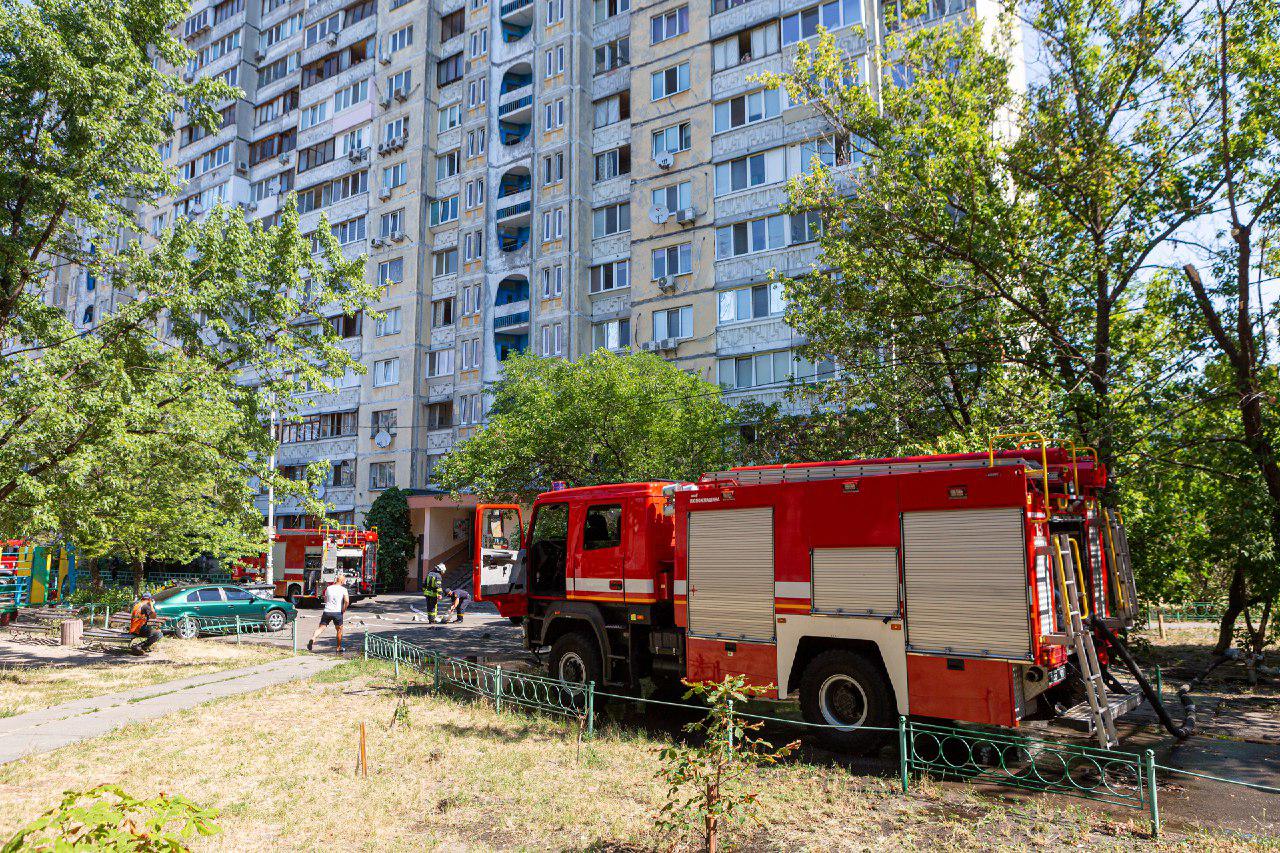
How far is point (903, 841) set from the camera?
6.66 metres

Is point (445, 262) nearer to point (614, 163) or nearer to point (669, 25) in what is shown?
point (614, 163)

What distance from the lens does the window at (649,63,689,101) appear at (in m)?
36.2

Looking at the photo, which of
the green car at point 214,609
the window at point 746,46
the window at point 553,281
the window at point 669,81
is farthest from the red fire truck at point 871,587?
the window at point 669,81

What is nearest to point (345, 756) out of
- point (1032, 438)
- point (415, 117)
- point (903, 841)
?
point (903, 841)

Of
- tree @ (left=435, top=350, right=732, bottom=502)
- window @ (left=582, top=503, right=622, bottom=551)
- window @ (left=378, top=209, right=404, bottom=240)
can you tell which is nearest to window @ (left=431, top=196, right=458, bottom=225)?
window @ (left=378, top=209, right=404, bottom=240)

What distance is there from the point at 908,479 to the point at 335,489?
4280 centimetres

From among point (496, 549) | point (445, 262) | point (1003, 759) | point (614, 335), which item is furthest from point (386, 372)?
→ point (1003, 759)

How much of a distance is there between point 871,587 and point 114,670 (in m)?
14.9

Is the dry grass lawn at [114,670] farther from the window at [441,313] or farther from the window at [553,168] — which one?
the window at [441,313]

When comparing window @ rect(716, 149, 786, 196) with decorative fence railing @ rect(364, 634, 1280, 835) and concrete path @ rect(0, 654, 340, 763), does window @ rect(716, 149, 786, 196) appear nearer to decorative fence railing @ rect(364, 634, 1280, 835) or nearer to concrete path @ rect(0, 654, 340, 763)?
concrete path @ rect(0, 654, 340, 763)

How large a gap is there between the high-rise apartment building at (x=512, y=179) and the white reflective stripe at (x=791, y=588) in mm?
18034

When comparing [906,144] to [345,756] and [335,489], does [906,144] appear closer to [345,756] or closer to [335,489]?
[345,756]

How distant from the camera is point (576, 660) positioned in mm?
12312

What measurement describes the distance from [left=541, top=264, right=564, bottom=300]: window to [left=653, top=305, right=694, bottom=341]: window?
5.67 meters
